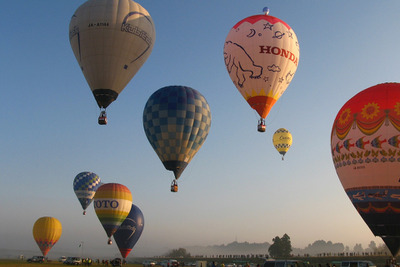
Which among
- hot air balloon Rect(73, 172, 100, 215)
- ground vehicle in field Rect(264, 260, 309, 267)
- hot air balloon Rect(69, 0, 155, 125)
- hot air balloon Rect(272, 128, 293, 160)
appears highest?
hot air balloon Rect(272, 128, 293, 160)

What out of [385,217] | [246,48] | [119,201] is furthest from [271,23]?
[119,201]

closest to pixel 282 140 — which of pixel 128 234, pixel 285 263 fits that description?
pixel 128 234

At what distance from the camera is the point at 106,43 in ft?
96.7

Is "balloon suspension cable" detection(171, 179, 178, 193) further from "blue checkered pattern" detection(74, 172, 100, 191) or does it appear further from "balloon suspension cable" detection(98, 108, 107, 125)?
"blue checkered pattern" detection(74, 172, 100, 191)

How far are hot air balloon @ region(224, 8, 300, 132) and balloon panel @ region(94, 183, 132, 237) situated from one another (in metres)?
23.5

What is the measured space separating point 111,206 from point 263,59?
26.7m

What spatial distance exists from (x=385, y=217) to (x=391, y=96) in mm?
7782

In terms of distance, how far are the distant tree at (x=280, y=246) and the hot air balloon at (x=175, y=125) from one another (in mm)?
67037

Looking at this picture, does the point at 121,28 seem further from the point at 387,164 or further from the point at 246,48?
the point at 387,164

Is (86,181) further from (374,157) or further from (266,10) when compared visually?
(374,157)

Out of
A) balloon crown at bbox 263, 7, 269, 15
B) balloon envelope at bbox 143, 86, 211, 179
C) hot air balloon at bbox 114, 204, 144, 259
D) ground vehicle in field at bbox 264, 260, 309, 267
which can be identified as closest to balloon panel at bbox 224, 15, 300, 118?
balloon crown at bbox 263, 7, 269, 15

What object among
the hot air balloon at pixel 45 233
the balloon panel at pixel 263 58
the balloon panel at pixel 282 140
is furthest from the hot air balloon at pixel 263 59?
the hot air balloon at pixel 45 233

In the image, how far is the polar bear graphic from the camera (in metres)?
31.8

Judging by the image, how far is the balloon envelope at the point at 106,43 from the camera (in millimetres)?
29562
